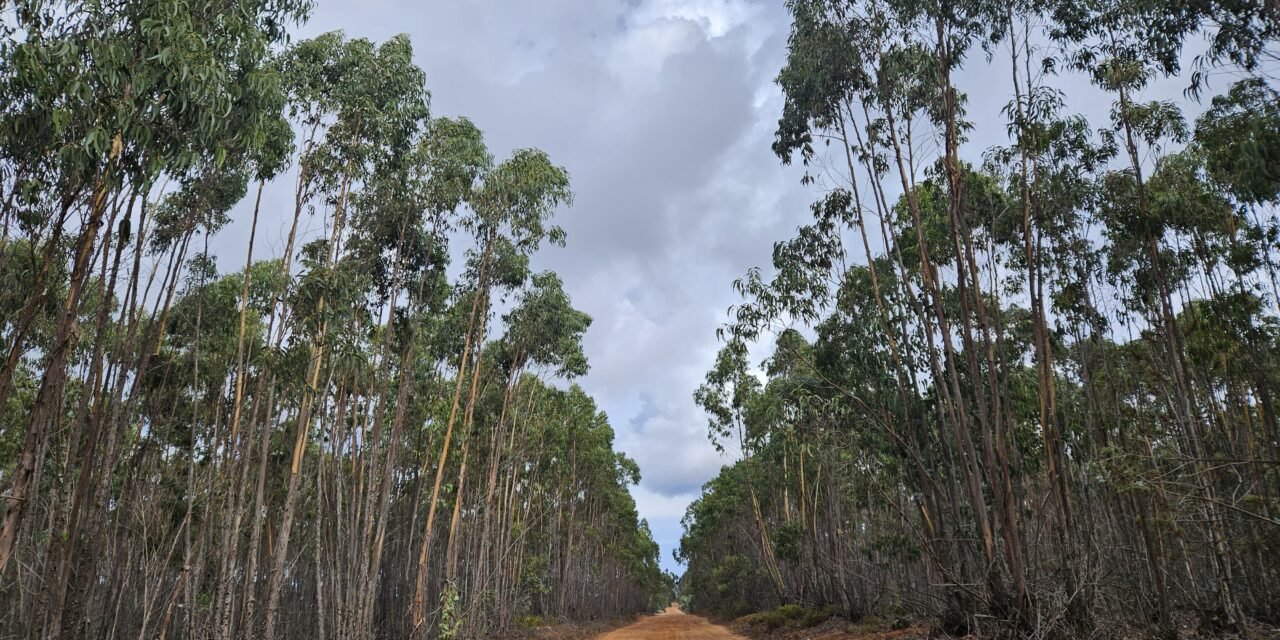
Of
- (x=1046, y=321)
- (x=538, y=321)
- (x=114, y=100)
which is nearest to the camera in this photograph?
(x=114, y=100)

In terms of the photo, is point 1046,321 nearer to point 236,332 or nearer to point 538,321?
point 538,321

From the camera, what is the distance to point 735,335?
12.8 meters

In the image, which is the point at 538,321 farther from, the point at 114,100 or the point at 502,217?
the point at 114,100

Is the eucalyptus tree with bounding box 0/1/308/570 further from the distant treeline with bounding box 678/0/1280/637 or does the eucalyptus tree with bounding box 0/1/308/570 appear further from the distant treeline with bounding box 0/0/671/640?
the distant treeline with bounding box 678/0/1280/637

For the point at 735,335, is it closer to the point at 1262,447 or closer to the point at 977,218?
the point at 977,218

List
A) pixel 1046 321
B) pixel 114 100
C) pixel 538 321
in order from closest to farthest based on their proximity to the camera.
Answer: pixel 114 100
pixel 1046 321
pixel 538 321

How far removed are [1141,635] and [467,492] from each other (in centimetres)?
1951

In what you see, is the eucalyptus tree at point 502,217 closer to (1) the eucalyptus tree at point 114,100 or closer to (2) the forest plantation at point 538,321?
(2) the forest plantation at point 538,321

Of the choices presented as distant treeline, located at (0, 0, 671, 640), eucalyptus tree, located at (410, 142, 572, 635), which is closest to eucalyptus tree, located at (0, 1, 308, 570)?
distant treeline, located at (0, 0, 671, 640)

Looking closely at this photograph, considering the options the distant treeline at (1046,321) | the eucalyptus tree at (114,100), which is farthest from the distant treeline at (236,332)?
the distant treeline at (1046,321)

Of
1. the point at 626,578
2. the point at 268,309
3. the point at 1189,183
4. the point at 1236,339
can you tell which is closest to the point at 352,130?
the point at 268,309

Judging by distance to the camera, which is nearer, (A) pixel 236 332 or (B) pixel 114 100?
(B) pixel 114 100

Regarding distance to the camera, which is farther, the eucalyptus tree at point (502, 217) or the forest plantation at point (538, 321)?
the eucalyptus tree at point (502, 217)

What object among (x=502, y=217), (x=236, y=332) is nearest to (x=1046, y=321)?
(x=502, y=217)
